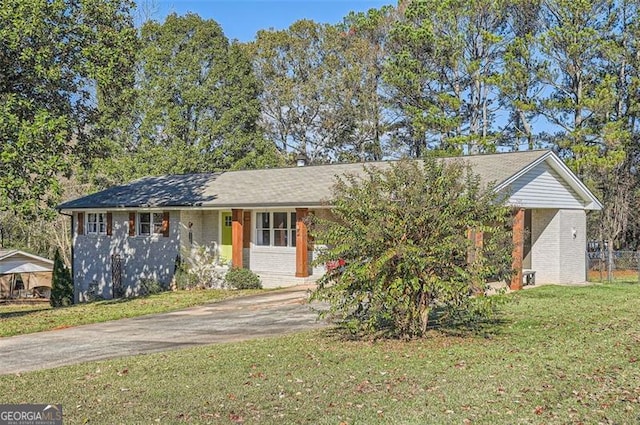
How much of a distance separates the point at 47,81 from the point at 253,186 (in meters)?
8.82

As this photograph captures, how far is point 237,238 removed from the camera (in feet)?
72.6

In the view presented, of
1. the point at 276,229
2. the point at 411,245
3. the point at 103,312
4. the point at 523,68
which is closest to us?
the point at 411,245

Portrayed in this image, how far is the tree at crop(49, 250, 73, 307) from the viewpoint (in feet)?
84.7

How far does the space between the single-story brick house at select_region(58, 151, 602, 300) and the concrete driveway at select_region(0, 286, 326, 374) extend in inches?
207

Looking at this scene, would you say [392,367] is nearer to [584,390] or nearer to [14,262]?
[584,390]

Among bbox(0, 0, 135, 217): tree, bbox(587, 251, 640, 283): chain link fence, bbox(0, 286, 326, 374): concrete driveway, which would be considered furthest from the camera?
bbox(587, 251, 640, 283): chain link fence

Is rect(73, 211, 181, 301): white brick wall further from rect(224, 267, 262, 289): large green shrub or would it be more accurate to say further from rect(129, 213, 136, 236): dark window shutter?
rect(224, 267, 262, 289): large green shrub

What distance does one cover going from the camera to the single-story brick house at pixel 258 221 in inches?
807

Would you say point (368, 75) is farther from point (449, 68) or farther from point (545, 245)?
point (545, 245)

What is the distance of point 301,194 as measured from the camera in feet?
69.7

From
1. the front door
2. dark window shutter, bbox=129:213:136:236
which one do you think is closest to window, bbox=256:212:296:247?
the front door

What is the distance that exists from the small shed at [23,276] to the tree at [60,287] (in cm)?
821

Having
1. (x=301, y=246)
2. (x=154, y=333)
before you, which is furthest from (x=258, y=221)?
(x=154, y=333)

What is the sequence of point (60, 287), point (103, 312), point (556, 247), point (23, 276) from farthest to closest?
point (23, 276), point (60, 287), point (556, 247), point (103, 312)
